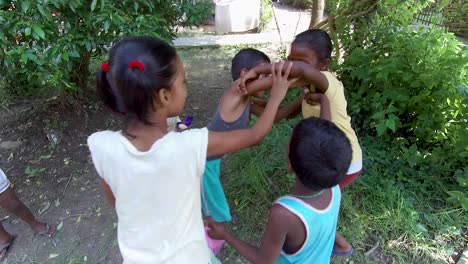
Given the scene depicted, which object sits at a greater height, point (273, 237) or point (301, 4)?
point (273, 237)

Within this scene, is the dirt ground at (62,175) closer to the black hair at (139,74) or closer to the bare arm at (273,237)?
the bare arm at (273,237)

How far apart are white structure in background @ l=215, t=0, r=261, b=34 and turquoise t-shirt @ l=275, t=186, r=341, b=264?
19.7 ft

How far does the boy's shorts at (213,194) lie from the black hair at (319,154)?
57 centimetres

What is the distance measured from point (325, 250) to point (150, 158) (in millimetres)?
851

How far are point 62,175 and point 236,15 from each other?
→ 4.88 metres

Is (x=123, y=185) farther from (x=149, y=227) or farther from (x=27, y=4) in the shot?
(x=27, y=4)

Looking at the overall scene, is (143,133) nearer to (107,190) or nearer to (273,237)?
(107,190)

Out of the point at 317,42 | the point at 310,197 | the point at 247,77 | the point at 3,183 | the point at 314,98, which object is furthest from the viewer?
the point at 3,183

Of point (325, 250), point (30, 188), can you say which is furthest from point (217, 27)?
point (325, 250)

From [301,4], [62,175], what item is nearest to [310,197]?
[62,175]

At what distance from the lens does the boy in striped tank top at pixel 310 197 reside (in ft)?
4.28

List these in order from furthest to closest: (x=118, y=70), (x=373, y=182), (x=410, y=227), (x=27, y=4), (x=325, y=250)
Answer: (x=373, y=182), (x=410, y=227), (x=27, y=4), (x=325, y=250), (x=118, y=70)

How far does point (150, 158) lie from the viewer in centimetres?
113

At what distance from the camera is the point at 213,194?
1.87 metres
